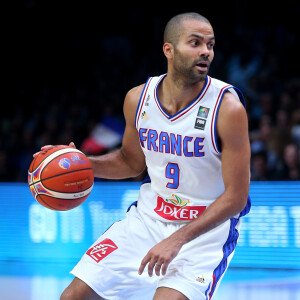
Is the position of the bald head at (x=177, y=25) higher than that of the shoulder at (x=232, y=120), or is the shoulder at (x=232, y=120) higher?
the bald head at (x=177, y=25)

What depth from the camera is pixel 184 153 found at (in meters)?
3.12

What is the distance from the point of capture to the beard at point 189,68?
10.1 ft

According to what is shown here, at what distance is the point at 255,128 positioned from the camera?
300 inches

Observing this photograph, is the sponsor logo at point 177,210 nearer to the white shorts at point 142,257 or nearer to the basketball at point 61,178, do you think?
the white shorts at point 142,257

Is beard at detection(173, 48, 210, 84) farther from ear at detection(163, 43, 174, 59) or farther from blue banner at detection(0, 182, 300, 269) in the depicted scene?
blue banner at detection(0, 182, 300, 269)

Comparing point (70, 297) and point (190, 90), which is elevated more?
point (190, 90)

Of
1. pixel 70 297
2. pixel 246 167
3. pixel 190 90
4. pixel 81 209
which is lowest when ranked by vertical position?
pixel 81 209

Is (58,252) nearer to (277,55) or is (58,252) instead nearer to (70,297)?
(70,297)

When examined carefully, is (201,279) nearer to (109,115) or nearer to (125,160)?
(125,160)

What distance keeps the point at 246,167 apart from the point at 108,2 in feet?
27.1

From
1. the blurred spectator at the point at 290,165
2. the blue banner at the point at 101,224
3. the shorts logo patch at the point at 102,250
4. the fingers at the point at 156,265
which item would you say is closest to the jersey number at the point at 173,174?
the shorts logo patch at the point at 102,250

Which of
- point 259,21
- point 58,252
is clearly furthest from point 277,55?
point 58,252

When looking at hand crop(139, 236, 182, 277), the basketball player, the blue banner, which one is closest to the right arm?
the basketball player

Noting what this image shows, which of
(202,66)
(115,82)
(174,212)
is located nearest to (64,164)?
(174,212)
